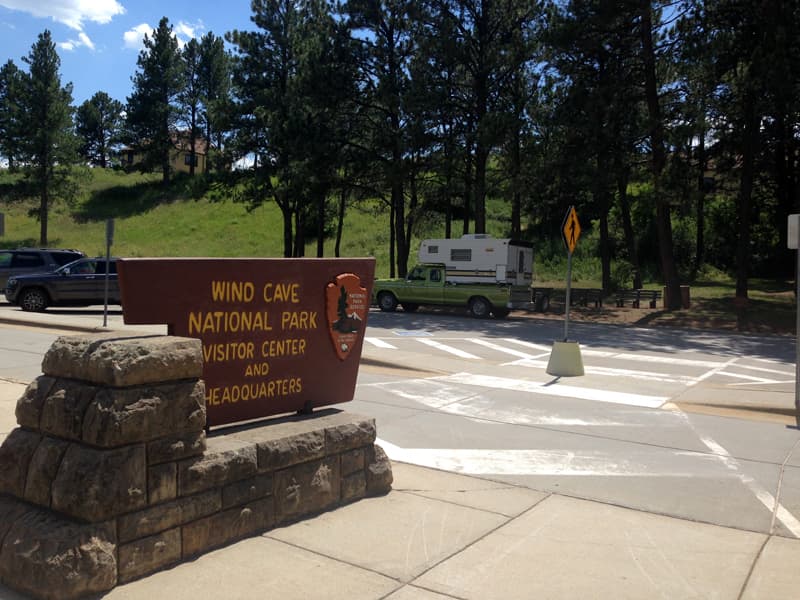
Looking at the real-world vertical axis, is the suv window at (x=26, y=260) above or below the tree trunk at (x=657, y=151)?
below

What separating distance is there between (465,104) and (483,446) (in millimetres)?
26407

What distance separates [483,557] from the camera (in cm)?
475

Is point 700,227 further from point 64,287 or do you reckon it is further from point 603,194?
point 64,287

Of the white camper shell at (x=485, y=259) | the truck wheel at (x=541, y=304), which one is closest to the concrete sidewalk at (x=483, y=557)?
the white camper shell at (x=485, y=259)

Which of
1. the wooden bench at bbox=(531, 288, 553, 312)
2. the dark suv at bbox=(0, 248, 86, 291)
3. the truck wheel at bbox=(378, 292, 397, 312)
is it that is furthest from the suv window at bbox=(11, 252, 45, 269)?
the wooden bench at bbox=(531, 288, 553, 312)

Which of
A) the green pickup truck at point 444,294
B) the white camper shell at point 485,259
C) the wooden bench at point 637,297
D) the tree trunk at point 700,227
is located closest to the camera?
the green pickup truck at point 444,294

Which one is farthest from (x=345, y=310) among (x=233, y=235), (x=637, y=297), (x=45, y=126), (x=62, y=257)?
(x=45, y=126)

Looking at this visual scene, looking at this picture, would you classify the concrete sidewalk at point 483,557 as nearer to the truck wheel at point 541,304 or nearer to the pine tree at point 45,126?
the truck wheel at point 541,304

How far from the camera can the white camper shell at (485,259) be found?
2677 cm

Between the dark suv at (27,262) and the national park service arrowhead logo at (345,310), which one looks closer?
the national park service arrowhead logo at (345,310)

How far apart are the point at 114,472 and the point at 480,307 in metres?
22.6

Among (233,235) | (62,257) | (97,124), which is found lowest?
(62,257)

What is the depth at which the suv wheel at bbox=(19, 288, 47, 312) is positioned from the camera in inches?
939

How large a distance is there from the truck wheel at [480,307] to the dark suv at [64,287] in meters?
12.0
